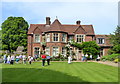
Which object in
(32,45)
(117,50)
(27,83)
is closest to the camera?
(27,83)

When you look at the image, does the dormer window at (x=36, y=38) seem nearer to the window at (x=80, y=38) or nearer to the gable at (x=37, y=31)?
the gable at (x=37, y=31)

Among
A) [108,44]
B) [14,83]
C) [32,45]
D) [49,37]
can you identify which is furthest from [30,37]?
[14,83]

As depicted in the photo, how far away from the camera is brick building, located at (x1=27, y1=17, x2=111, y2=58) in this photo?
36.8 metres

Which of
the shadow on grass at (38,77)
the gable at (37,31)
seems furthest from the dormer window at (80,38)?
the shadow on grass at (38,77)

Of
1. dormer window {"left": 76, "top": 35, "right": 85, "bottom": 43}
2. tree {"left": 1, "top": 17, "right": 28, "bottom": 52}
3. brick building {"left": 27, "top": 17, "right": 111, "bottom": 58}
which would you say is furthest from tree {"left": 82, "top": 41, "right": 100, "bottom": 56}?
tree {"left": 1, "top": 17, "right": 28, "bottom": 52}

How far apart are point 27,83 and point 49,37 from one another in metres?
28.9

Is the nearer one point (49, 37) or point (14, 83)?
point (14, 83)

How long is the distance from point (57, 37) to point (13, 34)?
733 inches

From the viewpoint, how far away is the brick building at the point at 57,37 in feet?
121

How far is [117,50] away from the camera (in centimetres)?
3650

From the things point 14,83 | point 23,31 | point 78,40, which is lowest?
point 14,83

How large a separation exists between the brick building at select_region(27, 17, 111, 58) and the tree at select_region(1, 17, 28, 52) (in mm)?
7985

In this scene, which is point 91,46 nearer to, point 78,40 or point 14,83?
point 78,40

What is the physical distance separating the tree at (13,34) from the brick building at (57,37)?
7.99m
